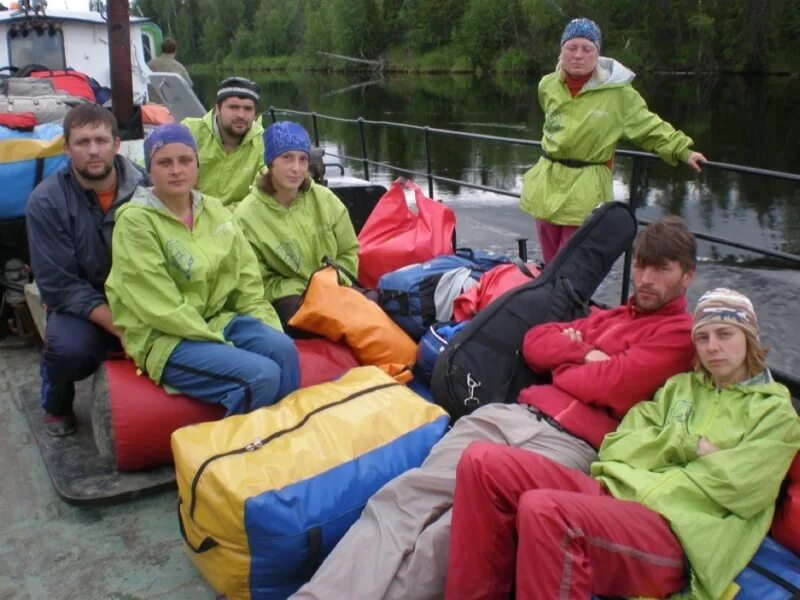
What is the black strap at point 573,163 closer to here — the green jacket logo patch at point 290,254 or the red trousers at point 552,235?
the red trousers at point 552,235

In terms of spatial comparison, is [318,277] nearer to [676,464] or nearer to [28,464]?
[28,464]

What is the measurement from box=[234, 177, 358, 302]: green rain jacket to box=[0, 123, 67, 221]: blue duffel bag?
1.14 metres

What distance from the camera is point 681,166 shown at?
52.7 feet

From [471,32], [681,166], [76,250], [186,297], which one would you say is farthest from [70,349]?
[471,32]

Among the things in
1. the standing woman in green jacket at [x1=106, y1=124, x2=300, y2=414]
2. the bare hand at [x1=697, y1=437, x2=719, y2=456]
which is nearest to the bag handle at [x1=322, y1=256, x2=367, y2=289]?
the standing woman in green jacket at [x1=106, y1=124, x2=300, y2=414]

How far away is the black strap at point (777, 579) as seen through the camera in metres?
2.01

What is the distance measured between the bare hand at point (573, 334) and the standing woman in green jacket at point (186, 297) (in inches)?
41.7

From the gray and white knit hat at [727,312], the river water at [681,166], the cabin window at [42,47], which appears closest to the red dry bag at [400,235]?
the gray and white knit hat at [727,312]

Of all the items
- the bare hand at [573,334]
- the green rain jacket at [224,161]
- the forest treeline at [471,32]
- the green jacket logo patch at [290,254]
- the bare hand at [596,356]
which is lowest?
the bare hand at [596,356]

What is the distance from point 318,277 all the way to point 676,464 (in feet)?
6.29

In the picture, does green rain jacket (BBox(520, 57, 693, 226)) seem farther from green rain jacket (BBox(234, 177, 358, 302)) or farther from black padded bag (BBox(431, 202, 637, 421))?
green rain jacket (BBox(234, 177, 358, 302))

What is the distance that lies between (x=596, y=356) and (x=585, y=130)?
5.12 feet

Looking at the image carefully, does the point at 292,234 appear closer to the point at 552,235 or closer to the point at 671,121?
the point at 552,235

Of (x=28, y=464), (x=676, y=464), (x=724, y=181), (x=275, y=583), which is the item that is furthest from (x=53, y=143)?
(x=724, y=181)
